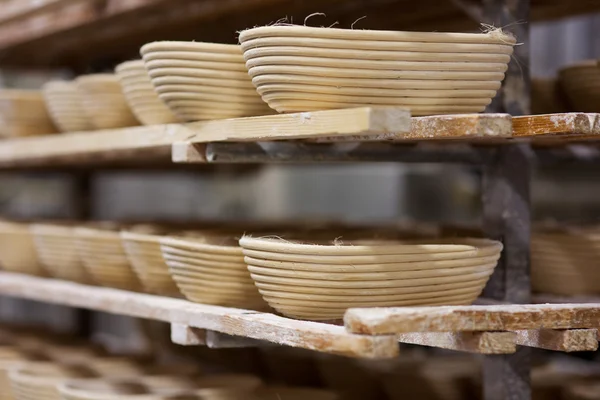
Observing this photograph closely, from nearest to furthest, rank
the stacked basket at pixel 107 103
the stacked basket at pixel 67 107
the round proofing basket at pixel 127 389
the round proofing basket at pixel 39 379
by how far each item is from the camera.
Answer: the round proofing basket at pixel 127 389 → the round proofing basket at pixel 39 379 → the stacked basket at pixel 107 103 → the stacked basket at pixel 67 107

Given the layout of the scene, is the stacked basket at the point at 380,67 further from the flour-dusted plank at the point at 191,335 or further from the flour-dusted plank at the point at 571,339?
the flour-dusted plank at the point at 191,335

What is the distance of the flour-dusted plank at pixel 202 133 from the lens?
5.24ft

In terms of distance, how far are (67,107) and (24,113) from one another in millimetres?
315

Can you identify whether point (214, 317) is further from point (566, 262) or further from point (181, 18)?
point (181, 18)

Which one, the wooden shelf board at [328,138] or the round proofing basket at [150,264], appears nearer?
the wooden shelf board at [328,138]

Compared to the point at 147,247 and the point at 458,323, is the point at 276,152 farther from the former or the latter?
the point at 458,323

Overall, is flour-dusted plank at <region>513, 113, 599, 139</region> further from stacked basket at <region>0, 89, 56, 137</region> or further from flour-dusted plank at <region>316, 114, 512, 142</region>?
stacked basket at <region>0, 89, 56, 137</region>

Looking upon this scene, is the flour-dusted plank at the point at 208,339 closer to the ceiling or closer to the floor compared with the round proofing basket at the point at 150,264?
closer to the floor

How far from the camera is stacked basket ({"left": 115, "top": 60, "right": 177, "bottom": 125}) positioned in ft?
7.47

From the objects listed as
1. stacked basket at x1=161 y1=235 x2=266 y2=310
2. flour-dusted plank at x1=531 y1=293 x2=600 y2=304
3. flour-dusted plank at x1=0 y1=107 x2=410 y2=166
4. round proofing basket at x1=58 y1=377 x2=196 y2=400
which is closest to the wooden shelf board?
flour-dusted plank at x1=0 y1=107 x2=410 y2=166

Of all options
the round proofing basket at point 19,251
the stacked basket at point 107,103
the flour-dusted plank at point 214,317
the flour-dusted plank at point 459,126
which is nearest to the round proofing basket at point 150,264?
the flour-dusted plank at point 214,317

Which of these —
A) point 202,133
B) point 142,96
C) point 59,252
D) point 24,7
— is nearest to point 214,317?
point 202,133

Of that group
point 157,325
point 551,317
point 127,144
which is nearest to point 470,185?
point 157,325

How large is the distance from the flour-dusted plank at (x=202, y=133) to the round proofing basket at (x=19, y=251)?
212mm
